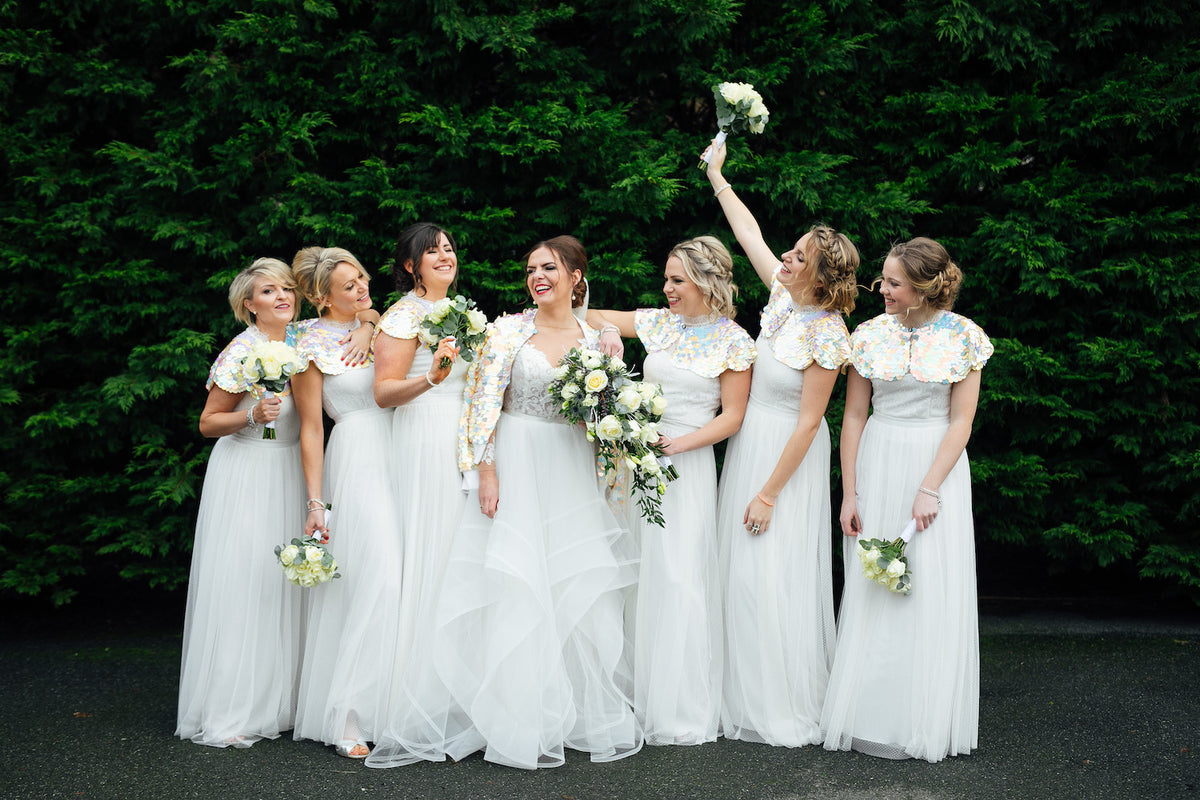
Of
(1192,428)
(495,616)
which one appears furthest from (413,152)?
(1192,428)

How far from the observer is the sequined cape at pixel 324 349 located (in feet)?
15.7

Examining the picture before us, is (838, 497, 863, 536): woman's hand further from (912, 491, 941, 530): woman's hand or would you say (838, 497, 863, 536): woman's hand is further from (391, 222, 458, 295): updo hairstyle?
(391, 222, 458, 295): updo hairstyle

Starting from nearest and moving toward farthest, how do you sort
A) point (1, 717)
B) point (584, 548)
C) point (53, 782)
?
point (53, 782) → point (584, 548) → point (1, 717)

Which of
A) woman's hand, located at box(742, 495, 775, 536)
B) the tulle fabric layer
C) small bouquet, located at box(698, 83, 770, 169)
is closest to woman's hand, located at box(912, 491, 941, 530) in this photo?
woman's hand, located at box(742, 495, 775, 536)

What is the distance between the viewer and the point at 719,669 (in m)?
4.83

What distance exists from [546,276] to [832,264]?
4.49 feet

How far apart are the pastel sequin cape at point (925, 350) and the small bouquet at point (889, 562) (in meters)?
0.72

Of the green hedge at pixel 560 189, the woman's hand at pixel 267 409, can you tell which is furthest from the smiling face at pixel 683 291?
the woman's hand at pixel 267 409

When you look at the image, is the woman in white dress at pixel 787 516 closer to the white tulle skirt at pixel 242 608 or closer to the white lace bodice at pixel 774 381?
the white lace bodice at pixel 774 381

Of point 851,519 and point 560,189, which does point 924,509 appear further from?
point 560,189

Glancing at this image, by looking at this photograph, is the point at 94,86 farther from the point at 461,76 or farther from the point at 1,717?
the point at 1,717

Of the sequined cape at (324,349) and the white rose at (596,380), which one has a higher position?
the sequined cape at (324,349)

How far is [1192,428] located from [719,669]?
154 inches

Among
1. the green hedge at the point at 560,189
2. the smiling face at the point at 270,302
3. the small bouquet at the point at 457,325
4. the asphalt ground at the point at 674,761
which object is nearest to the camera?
the asphalt ground at the point at 674,761
